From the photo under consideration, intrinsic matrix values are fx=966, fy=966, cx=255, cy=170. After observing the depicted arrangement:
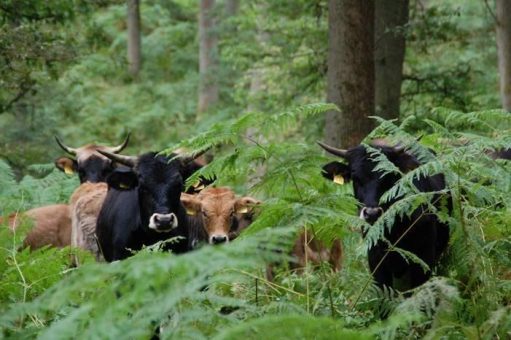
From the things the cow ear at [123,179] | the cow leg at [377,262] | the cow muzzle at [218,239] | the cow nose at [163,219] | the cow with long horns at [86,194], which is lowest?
the cow muzzle at [218,239]

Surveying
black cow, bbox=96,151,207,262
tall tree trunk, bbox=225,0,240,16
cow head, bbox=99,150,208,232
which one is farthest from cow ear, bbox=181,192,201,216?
tall tree trunk, bbox=225,0,240,16

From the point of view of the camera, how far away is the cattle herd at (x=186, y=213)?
8.63m

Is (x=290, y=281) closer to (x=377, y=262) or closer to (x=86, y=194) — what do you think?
(x=377, y=262)

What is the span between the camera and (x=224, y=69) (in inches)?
1309

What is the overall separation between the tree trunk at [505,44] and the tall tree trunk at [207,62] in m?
16.6

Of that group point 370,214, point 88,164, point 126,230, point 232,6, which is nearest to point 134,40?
point 232,6

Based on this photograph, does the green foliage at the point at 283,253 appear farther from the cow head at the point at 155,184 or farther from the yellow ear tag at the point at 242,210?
the yellow ear tag at the point at 242,210

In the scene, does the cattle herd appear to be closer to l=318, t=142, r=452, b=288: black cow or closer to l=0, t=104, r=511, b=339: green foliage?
l=318, t=142, r=452, b=288: black cow

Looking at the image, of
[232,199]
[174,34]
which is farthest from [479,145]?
[174,34]

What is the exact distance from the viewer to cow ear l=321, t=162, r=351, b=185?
9500 mm

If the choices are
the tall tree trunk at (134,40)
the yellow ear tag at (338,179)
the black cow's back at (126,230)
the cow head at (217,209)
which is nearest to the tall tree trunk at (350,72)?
the cow head at (217,209)

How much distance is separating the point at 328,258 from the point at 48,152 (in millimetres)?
11204

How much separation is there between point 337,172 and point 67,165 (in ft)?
23.9

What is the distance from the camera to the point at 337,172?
A: 375 inches
